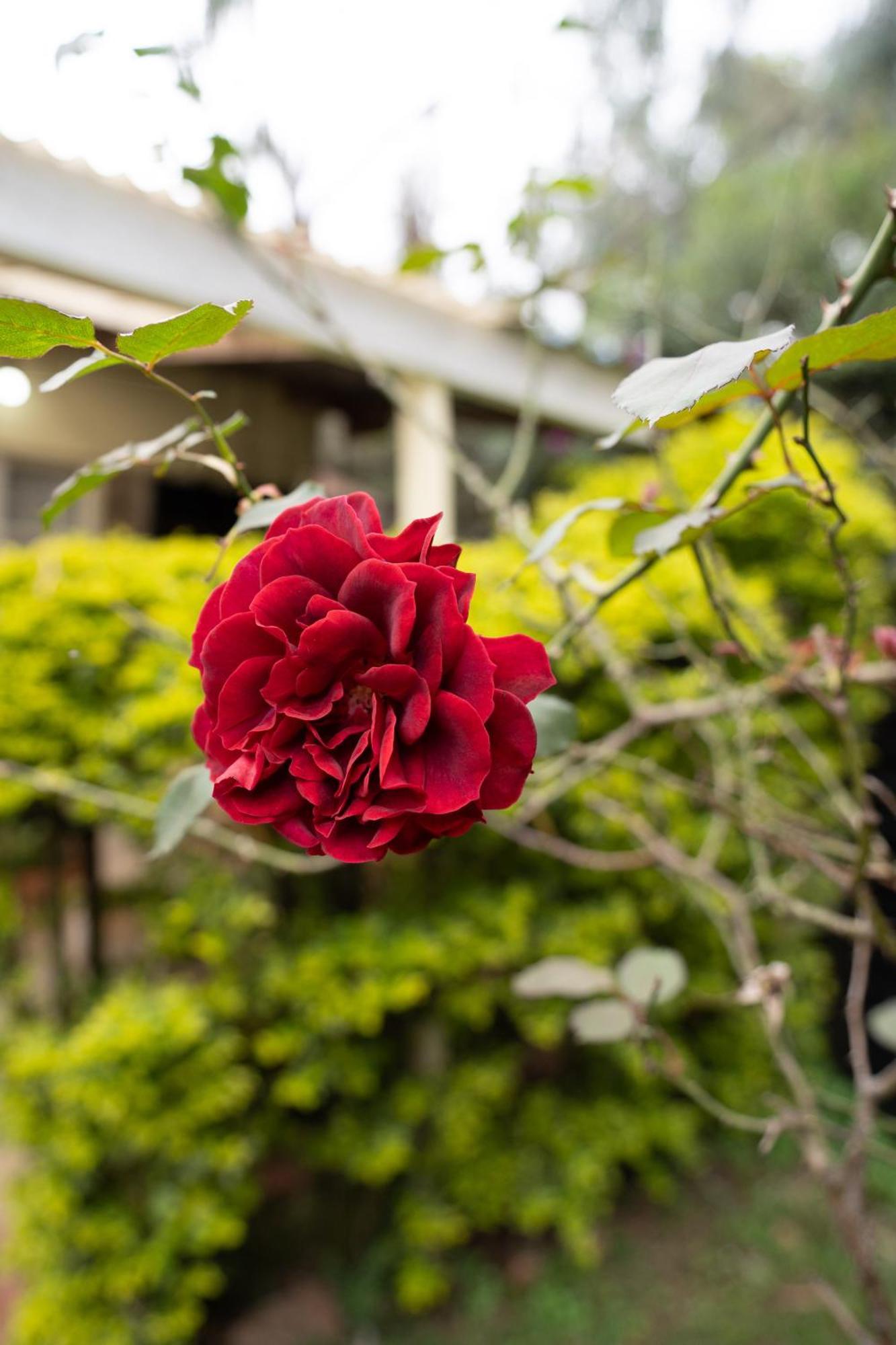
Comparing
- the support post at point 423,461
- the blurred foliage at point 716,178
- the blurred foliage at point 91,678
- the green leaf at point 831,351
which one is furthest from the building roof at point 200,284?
the green leaf at point 831,351

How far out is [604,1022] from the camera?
0.91 metres

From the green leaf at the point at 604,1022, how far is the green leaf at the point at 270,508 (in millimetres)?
591

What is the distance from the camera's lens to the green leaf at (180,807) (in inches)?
23.8

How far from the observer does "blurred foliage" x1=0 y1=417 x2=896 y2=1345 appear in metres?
2.12

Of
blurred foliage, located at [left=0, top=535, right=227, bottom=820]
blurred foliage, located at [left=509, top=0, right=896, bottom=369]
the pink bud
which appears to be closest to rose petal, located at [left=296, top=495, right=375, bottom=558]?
blurred foliage, located at [left=509, top=0, right=896, bottom=369]

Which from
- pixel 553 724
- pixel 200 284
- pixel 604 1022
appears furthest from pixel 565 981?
pixel 200 284

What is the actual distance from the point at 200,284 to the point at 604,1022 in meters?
3.07

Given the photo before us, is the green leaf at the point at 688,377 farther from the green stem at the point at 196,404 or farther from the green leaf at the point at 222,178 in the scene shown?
the green leaf at the point at 222,178

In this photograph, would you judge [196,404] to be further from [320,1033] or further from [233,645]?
[320,1033]

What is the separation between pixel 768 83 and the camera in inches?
423

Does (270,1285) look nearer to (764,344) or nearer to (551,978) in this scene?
(551,978)

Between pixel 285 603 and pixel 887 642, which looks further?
pixel 887 642

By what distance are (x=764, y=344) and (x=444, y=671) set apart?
200mm

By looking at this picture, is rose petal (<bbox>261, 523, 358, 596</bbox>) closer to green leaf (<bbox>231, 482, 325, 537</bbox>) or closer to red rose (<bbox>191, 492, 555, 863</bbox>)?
red rose (<bbox>191, 492, 555, 863</bbox>)
